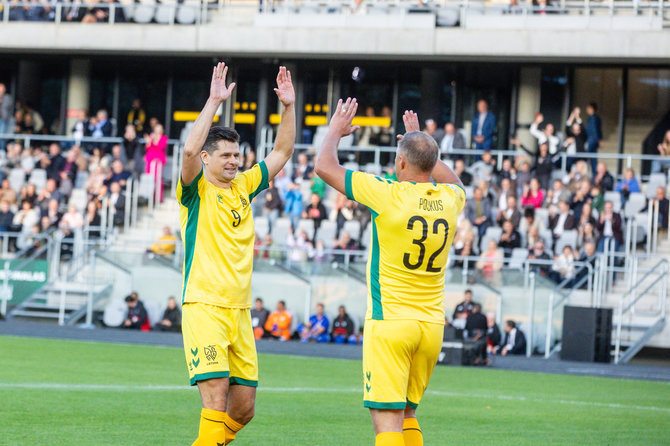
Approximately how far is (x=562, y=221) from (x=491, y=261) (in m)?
2.23

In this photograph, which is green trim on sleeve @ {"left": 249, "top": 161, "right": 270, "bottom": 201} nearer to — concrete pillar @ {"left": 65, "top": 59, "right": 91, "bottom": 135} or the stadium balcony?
the stadium balcony

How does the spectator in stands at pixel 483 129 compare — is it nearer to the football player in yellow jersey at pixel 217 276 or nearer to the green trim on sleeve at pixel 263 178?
the green trim on sleeve at pixel 263 178

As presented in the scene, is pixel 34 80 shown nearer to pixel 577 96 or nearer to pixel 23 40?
pixel 23 40

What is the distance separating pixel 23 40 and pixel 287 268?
42.2ft

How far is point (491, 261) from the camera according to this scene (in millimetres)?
23031

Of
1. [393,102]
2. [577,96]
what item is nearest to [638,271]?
[577,96]

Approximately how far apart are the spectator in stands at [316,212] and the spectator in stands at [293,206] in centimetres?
45

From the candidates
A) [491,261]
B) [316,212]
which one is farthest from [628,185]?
[316,212]

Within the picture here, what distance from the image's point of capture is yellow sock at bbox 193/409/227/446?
718 cm

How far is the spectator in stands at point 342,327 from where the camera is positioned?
75.8 ft

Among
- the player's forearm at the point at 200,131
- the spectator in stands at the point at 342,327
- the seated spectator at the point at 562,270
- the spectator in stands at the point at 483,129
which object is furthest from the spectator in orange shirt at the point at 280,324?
the player's forearm at the point at 200,131

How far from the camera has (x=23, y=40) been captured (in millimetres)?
32219

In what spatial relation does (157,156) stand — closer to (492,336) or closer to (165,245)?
(165,245)

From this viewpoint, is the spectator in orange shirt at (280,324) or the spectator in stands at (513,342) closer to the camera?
the spectator in stands at (513,342)
